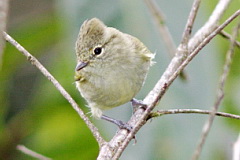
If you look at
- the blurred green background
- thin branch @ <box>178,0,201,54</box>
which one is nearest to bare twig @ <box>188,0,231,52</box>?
thin branch @ <box>178,0,201,54</box>

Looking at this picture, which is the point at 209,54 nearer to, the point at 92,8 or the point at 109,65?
Answer: the point at 109,65

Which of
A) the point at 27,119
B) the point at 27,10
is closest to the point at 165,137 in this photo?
the point at 27,119

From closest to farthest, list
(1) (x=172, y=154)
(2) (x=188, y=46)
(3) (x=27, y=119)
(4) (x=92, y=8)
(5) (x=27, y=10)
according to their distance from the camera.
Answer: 1. (2) (x=188, y=46)
2. (1) (x=172, y=154)
3. (4) (x=92, y=8)
4. (3) (x=27, y=119)
5. (5) (x=27, y=10)

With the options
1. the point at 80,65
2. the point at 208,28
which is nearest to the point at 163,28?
the point at 208,28

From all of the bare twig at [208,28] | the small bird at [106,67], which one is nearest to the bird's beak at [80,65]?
the small bird at [106,67]

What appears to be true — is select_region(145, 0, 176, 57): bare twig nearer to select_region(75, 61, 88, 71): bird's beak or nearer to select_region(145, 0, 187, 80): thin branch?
select_region(145, 0, 187, 80): thin branch

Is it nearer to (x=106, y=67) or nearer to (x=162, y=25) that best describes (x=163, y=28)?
(x=162, y=25)
